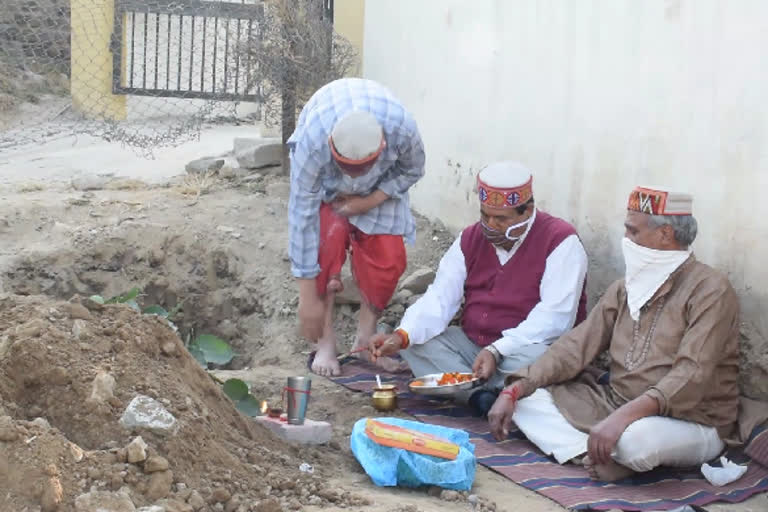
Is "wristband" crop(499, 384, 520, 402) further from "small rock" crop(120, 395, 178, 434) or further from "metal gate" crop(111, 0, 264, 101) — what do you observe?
"metal gate" crop(111, 0, 264, 101)

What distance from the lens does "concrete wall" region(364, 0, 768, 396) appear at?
4.65 m

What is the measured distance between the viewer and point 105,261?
23.0ft

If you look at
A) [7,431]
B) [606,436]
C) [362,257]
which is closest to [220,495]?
[7,431]

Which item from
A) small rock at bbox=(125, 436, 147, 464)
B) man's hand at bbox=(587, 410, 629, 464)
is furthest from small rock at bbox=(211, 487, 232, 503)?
man's hand at bbox=(587, 410, 629, 464)

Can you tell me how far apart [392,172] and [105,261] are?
2360 millimetres

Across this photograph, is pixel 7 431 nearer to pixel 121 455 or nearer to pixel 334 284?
pixel 121 455

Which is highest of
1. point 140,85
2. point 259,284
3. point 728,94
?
point 728,94

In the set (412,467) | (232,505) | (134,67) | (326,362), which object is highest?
(134,67)

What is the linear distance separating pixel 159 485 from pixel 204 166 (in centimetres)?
560

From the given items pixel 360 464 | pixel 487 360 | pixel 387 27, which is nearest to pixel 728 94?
pixel 487 360

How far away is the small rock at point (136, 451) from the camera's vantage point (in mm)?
3371

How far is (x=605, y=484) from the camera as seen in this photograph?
4344 millimetres

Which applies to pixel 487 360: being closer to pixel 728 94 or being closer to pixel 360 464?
pixel 360 464

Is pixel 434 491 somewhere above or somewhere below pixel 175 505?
below
